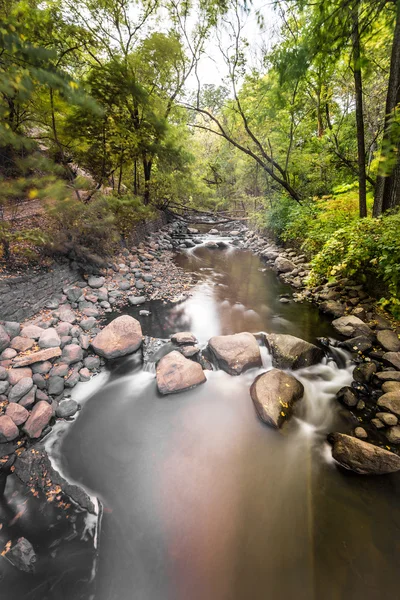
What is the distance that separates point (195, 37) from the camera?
834cm

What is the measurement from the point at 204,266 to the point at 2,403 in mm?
8555

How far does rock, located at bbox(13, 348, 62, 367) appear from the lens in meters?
3.61

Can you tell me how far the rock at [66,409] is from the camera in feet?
11.3

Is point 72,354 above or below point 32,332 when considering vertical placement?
below

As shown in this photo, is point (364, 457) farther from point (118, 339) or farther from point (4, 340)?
point (4, 340)

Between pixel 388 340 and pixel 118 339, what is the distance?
17.2 feet

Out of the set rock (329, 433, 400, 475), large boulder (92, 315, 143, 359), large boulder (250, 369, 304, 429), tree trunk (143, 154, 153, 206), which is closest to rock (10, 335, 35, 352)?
large boulder (92, 315, 143, 359)

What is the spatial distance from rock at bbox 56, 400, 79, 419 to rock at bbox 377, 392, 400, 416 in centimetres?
463

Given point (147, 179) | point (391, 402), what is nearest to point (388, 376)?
point (391, 402)

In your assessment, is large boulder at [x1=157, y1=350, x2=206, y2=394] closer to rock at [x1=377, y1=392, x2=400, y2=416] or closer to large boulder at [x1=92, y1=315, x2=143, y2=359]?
large boulder at [x1=92, y1=315, x2=143, y2=359]

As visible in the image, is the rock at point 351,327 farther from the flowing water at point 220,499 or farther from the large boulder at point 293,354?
the large boulder at point 293,354

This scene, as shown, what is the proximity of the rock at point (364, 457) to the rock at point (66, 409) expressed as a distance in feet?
12.3

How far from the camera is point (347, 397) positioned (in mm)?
3748

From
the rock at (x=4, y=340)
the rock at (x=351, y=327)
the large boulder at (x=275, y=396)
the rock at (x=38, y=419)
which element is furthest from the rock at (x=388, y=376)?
the rock at (x=4, y=340)
